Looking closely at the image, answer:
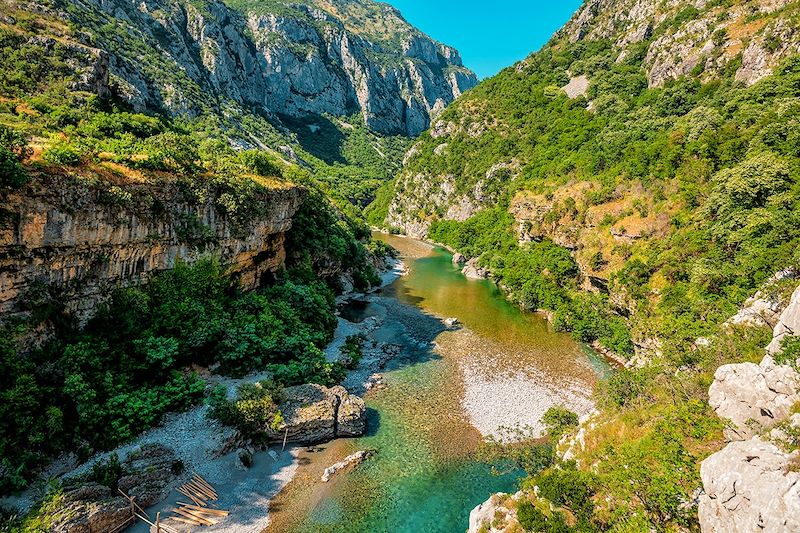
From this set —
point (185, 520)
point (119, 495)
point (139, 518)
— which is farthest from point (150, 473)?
point (185, 520)

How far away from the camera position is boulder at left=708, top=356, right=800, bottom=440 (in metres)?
11.1

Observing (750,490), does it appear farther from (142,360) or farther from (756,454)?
(142,360)

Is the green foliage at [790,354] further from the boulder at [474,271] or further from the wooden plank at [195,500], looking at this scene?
the boulder at [474,271]

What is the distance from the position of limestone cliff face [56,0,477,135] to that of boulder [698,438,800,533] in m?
55.7

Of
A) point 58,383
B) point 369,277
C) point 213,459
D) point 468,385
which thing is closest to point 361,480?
point 213,459

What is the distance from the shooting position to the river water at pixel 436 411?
52.4 ft

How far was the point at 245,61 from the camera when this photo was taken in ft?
411

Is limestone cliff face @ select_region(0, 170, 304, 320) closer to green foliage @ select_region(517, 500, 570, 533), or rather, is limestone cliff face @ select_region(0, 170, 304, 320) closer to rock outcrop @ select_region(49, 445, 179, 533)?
rock outcrop @ select_region(49, 445, 179, 533)

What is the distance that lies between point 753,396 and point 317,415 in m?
17.8

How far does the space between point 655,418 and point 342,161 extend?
138977mm

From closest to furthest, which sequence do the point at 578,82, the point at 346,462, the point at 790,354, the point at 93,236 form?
1. the point at 790,354
2. the point at 346,462
3. the point at 93,236
4. the point at 578,82

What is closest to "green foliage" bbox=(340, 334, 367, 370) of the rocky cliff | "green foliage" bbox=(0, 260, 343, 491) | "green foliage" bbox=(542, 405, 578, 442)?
"green foliage" bbox=(0, 260, 343, 491)

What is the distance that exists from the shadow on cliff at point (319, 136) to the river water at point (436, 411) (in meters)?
106

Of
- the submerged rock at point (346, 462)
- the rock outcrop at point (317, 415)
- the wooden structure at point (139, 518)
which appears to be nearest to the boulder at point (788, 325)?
the submerged rock at point (346, 462)
